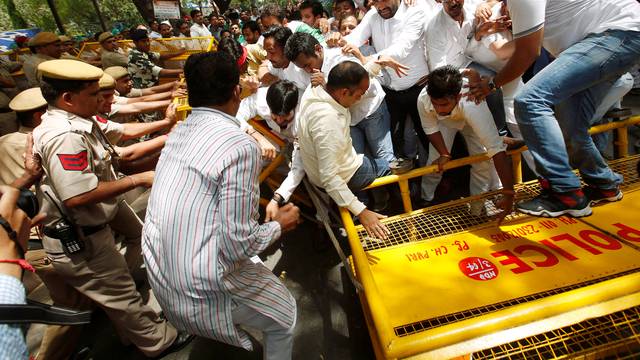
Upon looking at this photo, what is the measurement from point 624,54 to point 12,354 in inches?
115

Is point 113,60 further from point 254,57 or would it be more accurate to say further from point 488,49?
point 488,49

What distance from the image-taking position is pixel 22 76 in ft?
24.2

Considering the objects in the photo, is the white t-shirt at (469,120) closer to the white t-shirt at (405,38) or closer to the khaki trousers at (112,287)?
the white t-shirt at (405,38)

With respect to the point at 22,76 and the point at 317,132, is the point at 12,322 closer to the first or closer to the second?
the point at 317,132

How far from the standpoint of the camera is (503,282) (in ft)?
5.34

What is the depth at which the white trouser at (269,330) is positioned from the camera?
5.37 ft

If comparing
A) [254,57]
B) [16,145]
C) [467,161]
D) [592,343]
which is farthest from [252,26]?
[592,343]

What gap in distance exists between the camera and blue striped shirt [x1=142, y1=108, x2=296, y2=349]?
1371 mm

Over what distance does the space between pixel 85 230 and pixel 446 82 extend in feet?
8.71

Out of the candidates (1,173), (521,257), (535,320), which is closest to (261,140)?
(1,173)

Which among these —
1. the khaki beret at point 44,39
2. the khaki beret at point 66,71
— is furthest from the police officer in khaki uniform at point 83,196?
the khaki beret at point 44,39

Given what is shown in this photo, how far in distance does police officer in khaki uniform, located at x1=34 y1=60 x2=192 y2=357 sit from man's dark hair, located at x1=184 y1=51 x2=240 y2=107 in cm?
90

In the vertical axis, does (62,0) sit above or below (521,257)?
Answer: above

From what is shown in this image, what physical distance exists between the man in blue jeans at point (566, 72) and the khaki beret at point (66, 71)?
2438mm
